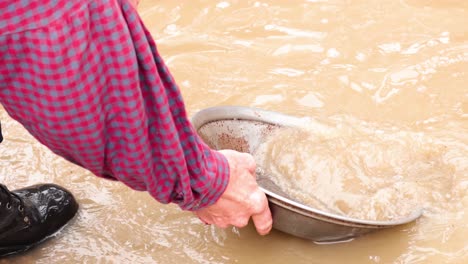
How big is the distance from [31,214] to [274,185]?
2.55 feet

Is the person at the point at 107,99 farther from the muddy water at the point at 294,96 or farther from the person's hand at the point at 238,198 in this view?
the muddy water at the point at 294,96

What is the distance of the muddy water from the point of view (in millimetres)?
1773

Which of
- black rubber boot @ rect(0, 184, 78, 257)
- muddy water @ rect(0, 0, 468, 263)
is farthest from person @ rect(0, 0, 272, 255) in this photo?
black rubber boot @ rect(0, 184, 78, 257)

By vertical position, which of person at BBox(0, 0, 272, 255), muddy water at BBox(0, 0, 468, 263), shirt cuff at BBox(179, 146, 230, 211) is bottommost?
muddy water at BBox(0, 0, 468, 263)

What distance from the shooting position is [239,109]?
1.94 m

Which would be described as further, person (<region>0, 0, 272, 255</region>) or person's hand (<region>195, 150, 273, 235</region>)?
person's hand (<region>195, 150, 273, 235</region>)

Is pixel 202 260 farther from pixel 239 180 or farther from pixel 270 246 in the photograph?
pixel 239 180

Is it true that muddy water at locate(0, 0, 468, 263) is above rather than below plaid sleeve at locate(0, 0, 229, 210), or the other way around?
below

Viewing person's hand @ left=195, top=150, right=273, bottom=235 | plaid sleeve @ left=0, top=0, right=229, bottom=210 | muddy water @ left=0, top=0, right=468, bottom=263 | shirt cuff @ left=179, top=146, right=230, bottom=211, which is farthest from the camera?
muddy water @ left=0, top=0, right=468, bottom=263

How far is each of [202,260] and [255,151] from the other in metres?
0.41

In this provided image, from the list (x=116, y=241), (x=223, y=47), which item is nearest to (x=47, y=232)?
(x=116, y=241)

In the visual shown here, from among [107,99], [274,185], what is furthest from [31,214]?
[107,99]

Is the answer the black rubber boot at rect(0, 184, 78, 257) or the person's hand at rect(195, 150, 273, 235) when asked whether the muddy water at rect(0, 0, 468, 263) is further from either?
the person's hand at rect(195, 150, 273, 235)

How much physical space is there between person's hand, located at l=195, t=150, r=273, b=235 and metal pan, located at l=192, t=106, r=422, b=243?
5cm
